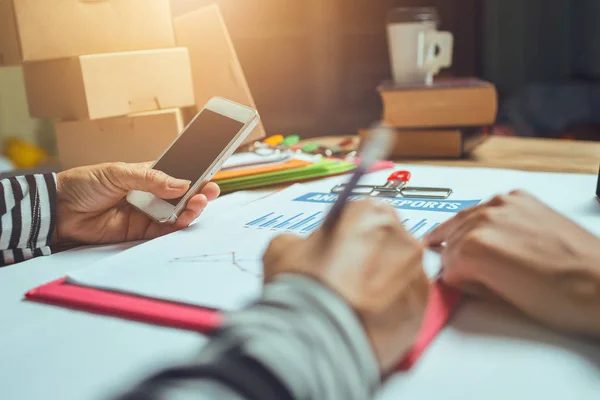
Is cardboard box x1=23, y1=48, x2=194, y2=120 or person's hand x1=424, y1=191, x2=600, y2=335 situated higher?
cardboard box x1=23, y1=48, x2=194, y2=120

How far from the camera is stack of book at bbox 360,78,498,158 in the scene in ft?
3.09

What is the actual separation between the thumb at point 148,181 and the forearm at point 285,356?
338mm

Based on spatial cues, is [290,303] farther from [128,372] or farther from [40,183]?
[40,183]

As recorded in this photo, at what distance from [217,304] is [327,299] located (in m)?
0.13

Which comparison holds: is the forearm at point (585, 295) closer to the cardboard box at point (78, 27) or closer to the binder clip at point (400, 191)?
the binder clip at point (400, 191)

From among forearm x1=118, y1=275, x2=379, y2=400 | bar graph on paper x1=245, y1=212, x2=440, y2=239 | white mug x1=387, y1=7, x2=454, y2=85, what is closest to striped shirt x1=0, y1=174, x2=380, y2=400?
forearm x1=118, y1=275, x2=379, y2=400

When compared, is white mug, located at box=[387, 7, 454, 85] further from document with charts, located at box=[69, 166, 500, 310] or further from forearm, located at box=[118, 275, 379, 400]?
forearm, located at box=[118, 275, 379, 400]

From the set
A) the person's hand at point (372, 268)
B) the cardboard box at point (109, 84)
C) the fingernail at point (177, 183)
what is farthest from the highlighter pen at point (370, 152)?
the cardboard box at point (109, 84)

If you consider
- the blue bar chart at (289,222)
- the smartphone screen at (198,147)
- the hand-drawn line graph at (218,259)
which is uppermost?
the smartphone screen at (198,147)

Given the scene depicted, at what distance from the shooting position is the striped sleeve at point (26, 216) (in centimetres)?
55

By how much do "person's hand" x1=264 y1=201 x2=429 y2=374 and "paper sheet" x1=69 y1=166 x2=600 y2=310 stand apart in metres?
0.07

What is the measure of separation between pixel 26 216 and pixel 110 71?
35 centimetres

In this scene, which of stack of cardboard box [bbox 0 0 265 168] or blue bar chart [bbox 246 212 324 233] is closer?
blue bar chart [bbox 246 212 324 233]

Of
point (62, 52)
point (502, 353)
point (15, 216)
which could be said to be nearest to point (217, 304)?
point (502, 353)
